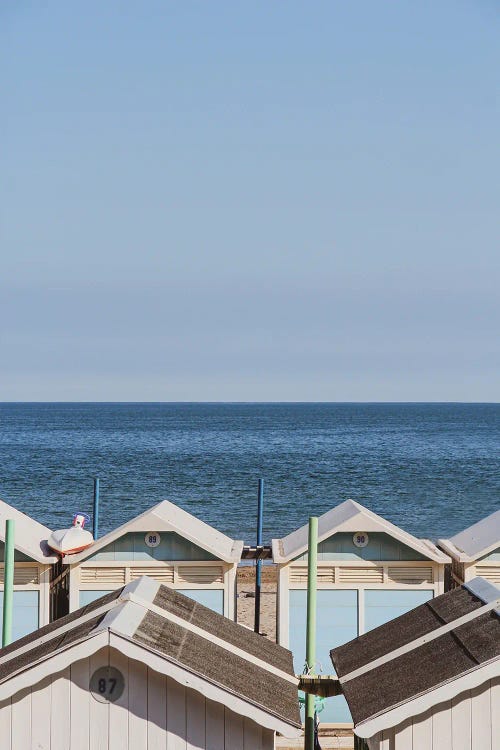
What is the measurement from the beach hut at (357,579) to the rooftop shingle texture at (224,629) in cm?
538

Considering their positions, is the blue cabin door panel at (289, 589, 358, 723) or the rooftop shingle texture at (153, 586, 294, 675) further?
the blue cabin door panel at (289, 589, 358, 723)

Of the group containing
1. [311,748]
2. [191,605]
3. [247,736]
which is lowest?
[311,748]

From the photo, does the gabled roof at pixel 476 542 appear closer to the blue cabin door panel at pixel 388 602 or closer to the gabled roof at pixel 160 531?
the blue cabin door panel at pixel 388 602

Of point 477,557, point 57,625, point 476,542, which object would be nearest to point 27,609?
point 57,625

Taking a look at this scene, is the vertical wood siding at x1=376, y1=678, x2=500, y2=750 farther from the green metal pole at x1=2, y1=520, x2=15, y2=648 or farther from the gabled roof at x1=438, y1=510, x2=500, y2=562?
Answer: the gabled roof at x1=438, y1=510, x2=500, y2=562

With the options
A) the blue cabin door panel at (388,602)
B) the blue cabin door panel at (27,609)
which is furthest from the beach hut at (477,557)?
the blue cabin door panel at (27,609)

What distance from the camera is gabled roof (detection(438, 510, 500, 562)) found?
16.2 metres

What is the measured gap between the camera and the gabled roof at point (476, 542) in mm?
16234

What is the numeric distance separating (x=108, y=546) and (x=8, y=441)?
345 feet

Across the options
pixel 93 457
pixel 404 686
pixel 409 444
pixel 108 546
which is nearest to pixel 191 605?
pixel 404 686

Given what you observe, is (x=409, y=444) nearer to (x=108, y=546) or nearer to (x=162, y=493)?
(x=162, y=493)

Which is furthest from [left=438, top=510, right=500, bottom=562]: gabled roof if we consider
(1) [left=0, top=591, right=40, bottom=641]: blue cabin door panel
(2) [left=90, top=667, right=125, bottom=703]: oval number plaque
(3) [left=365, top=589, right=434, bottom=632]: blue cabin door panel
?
(2) [left=90, top=667, right=125, bottom=703]: oval number plaque

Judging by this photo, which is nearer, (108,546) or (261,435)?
(108,546)

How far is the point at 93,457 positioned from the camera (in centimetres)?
9338
